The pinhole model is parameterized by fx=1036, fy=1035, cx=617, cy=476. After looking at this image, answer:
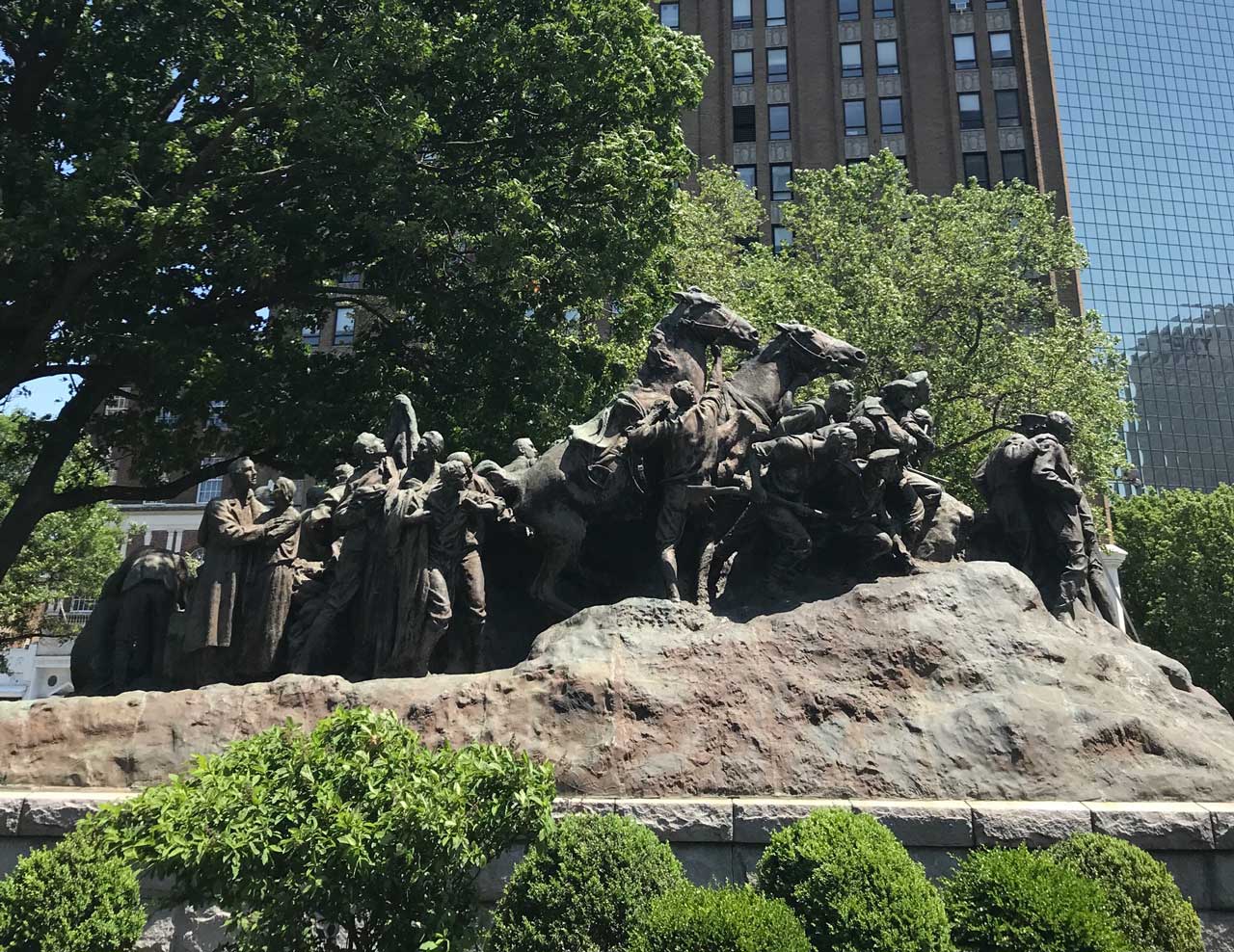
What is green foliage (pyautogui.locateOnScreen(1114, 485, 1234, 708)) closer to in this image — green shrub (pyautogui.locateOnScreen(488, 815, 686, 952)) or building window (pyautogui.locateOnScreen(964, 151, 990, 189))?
building window (pyautogui.locateOnScreen(964, 151, 990, 189))

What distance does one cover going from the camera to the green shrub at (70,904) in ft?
20.6

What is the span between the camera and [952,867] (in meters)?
7.38

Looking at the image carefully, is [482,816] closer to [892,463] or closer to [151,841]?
[151,841]

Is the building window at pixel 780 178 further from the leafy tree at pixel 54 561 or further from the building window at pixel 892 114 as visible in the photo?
the leafy tree at pixel 54 561

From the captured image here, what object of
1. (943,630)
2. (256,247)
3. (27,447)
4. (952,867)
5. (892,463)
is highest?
(256,247)

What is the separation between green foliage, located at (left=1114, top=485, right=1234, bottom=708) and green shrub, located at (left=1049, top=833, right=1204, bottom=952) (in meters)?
31.8

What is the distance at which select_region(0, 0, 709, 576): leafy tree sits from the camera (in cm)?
1559

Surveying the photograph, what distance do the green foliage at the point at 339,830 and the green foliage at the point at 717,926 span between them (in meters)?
1.00

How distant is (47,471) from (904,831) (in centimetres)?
1550

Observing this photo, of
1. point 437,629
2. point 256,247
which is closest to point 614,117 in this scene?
point 256,247

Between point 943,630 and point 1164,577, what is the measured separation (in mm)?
32327

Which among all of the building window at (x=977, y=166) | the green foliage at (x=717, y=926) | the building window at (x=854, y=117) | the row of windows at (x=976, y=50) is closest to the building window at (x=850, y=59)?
the building window at (x=854, y=117)

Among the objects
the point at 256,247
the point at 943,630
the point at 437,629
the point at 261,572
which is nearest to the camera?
the point at 943,630

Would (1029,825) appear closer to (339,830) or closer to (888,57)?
(339,830)
